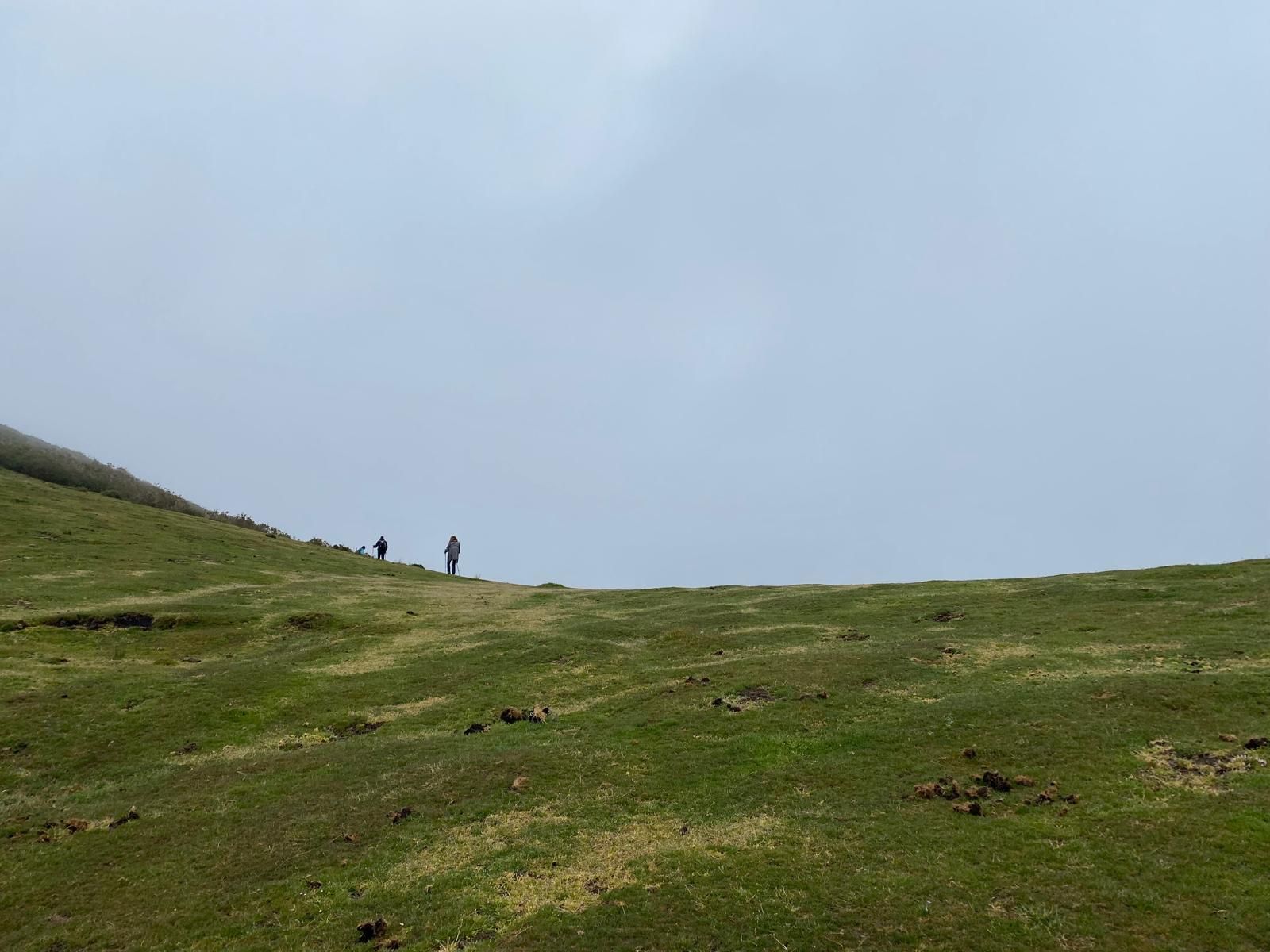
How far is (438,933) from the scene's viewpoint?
13633 mm

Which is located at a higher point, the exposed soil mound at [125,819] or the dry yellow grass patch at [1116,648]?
the dry yellow grass patch at [1116,648]

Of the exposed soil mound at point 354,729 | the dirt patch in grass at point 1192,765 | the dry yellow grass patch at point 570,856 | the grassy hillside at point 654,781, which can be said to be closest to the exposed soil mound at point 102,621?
the grassy hillside at point 654,781

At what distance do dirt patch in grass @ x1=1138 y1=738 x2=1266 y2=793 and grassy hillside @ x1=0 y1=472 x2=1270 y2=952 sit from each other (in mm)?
74

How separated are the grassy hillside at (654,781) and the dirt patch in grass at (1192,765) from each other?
0.07 m

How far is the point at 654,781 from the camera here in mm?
20188

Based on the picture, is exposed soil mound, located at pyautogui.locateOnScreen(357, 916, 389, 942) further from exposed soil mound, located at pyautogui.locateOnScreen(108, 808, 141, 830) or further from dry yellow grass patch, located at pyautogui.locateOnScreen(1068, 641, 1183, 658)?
dry yellow grass patch, located at pyautogui.locateOnScreen(1068, 641, 1183, 658)

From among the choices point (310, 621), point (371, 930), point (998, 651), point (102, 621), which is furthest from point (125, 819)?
point (998, 651)

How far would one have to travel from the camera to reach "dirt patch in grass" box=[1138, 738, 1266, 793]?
17078mm

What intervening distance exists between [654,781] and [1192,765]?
1313 cm

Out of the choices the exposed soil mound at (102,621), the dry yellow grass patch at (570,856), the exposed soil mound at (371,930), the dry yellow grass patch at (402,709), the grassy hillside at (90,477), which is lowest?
the exposed soil mound at (371,930)

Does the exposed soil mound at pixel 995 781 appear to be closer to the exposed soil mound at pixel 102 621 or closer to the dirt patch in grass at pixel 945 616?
the dirt patch in grass at pixel 945 616

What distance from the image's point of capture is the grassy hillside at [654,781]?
1370 cm

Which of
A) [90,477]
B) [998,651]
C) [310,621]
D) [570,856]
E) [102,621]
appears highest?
[90,477]

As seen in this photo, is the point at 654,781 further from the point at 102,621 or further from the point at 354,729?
the point at 102,621
